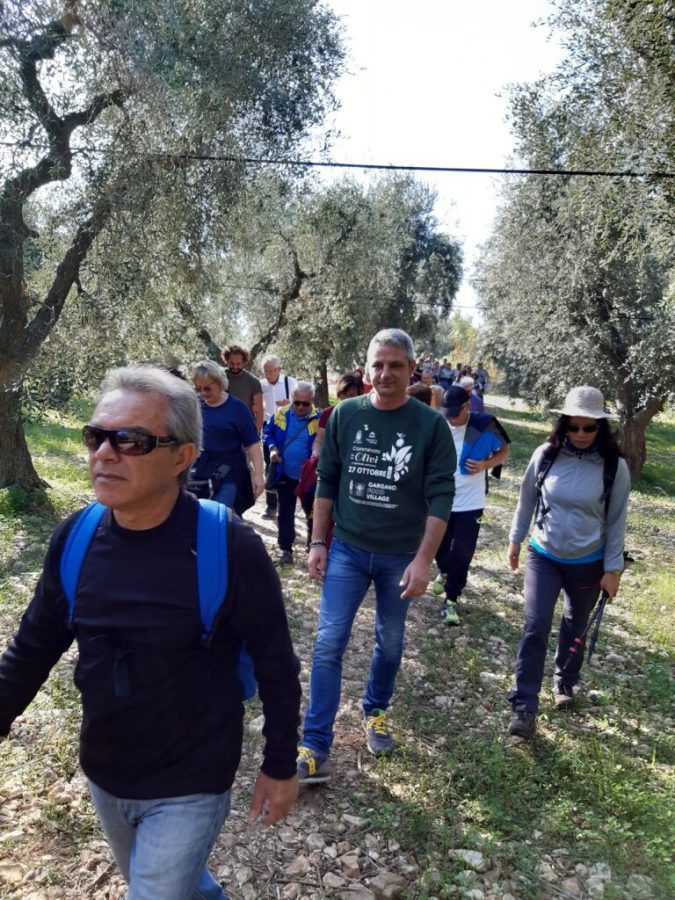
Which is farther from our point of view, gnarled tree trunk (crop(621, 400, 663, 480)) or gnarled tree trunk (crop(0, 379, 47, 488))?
gnarled tree trunk (crop(621, 400, 663, 480))

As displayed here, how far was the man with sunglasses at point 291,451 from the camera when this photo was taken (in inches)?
271

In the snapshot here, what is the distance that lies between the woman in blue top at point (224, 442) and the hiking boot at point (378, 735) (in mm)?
2185

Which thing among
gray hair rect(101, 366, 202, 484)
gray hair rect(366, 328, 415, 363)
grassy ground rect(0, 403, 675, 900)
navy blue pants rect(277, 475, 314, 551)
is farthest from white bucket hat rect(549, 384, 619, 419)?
navy blue pants rect(277, 475, 314, 551)

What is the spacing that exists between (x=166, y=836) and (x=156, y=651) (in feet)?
1.59

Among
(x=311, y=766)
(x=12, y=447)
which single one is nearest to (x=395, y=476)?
(x=311, y=766)

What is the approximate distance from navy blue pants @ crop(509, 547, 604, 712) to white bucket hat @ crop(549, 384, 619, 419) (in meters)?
0.91

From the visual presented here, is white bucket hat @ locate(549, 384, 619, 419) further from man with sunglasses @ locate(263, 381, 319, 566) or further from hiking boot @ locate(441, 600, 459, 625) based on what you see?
man with sunglasses @ locate(263, 381, 319, 566)

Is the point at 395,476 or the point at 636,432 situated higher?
the point at 395,476

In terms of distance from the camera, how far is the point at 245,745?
3781 mm

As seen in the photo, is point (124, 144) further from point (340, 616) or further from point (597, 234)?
point (597, 234)

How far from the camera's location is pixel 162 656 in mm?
1648

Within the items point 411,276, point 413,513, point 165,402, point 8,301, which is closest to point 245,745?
point 413,513

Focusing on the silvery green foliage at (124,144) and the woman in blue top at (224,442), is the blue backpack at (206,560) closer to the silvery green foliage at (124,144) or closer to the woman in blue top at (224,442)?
the woman in blue top at (224,442)

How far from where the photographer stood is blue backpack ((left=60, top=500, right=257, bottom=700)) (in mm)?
1654
